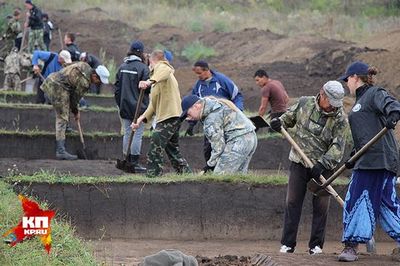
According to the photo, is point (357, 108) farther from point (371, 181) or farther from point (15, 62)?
point (15, 62)

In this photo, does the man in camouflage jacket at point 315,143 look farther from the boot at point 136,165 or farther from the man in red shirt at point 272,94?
the man in red shirt at point 272,94

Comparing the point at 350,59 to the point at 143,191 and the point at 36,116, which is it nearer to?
the point at 36,116

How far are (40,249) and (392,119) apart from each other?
3.18 metres

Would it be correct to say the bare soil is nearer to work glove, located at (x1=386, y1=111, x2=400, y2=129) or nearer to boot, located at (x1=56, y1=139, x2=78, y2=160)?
boot, located at (x1=56, y1=139, x2=78, y2=160)

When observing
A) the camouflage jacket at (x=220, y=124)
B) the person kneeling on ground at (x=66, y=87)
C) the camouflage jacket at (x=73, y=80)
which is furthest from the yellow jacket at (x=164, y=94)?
the camouflage jacket at (x=73, y=80)

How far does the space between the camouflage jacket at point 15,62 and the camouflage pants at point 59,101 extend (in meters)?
8.31

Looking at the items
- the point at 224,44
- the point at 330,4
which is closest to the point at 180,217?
the point at 224,44

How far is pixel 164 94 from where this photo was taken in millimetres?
14906

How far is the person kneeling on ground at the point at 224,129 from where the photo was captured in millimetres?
13148

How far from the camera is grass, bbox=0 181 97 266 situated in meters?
8.94

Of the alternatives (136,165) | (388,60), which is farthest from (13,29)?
(136,165)

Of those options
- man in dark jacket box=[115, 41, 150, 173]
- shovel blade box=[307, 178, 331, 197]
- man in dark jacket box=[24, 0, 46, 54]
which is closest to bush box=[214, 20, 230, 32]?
man in dark jacket box=[24, 0, 46, 54]

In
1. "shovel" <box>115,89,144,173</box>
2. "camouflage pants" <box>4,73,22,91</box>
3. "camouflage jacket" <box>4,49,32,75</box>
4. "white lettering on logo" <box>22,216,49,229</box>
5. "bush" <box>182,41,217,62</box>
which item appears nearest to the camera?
"white lettering on logo" <box>22,216,49,229</box>

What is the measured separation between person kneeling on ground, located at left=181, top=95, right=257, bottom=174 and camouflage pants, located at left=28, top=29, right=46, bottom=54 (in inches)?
607
